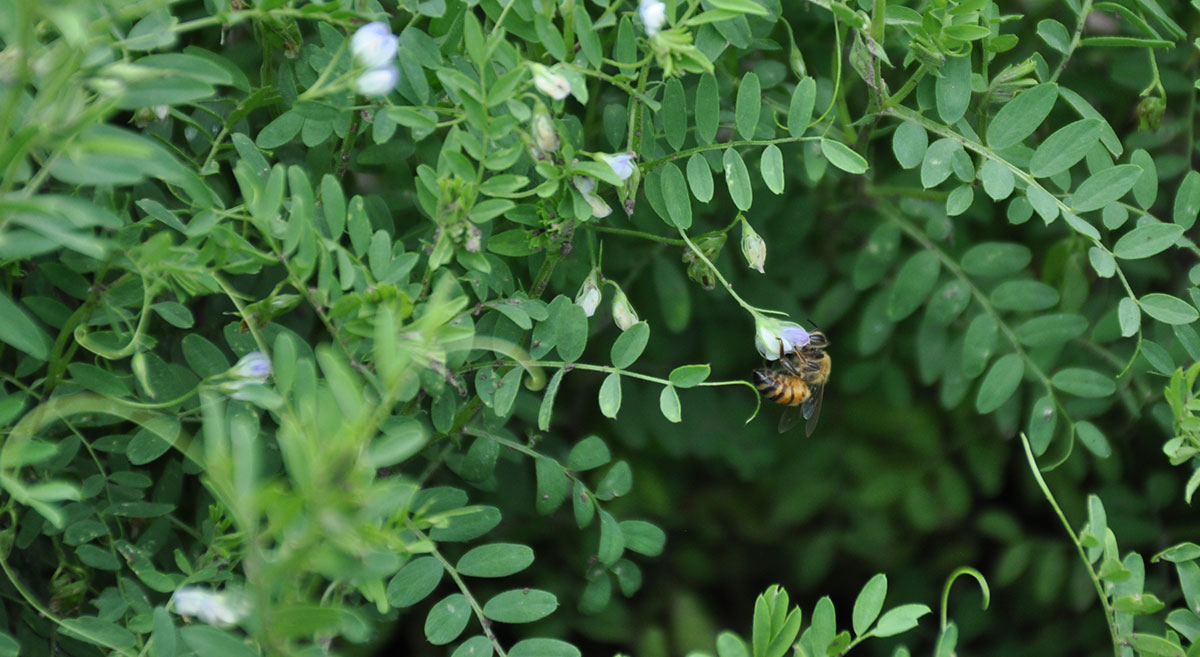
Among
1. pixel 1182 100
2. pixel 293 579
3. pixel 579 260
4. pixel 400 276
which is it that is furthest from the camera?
pixel 1182 100

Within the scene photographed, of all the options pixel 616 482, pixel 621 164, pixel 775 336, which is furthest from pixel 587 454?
pixel 621 164

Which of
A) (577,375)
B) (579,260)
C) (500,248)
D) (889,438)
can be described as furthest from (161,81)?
(889,438)

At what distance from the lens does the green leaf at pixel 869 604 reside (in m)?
0.91

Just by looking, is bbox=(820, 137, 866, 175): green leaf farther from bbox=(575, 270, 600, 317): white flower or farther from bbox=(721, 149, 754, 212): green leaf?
bbox=(575, 270, 600, 317): white flower

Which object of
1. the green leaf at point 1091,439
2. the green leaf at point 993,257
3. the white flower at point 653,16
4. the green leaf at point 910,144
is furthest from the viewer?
the green leaf at point 993,257

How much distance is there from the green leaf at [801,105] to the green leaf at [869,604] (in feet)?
1.54

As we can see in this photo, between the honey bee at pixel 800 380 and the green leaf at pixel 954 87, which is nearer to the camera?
the green leaf at pixel 954 87

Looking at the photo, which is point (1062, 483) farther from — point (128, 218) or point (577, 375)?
point (128, 218)

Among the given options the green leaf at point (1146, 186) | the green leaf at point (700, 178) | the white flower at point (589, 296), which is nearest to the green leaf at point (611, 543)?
the white flower at point (589, 296)

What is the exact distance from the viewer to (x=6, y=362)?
1.10 meters

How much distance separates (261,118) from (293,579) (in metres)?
0.73

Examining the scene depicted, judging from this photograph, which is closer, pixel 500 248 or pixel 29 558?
pixel 500 248

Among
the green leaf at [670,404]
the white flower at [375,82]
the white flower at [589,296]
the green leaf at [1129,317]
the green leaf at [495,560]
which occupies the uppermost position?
the white flower at [375,82]

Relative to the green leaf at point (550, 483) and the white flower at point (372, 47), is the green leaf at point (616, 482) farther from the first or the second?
the white flower at point (372, 47)
